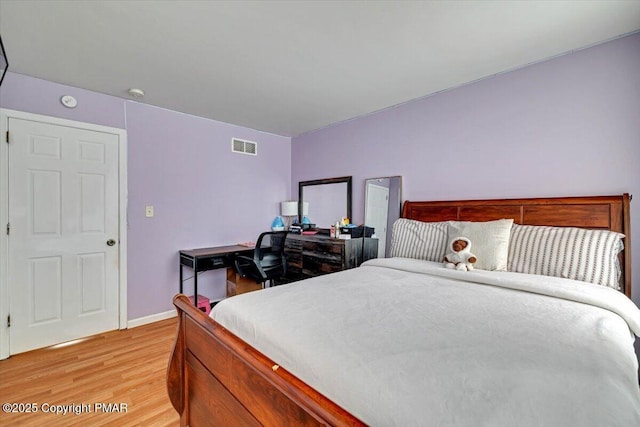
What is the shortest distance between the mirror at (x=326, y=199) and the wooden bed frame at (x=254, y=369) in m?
1.61

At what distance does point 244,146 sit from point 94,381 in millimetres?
2925

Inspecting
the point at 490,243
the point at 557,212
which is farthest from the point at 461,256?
the point at 557,212

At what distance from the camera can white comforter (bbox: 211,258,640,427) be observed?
690 mm

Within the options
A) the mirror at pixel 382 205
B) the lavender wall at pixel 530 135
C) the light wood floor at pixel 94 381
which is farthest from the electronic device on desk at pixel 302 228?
the light wood floor at pixel 94 381

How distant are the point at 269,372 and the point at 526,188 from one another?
2429 millimetres

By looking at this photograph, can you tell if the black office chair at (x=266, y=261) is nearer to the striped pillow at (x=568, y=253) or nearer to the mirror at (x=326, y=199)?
the mirror at (x=326, y=199)

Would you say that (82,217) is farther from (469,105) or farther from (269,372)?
(469,105)

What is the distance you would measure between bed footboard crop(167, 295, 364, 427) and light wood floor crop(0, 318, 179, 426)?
50cm

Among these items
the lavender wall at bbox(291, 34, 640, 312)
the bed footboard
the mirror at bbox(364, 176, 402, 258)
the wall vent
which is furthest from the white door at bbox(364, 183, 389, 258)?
the bed footboard

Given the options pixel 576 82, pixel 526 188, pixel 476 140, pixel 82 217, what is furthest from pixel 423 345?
pixel 82 217

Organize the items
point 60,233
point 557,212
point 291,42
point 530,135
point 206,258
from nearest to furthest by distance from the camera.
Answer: point 291,42
point 557,212
point 530,135
point 60,233
point 206,258

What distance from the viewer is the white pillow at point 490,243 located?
6.55 ft

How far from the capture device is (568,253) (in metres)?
1.80

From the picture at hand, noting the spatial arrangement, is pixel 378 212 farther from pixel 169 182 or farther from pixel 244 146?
pixel 169 182
